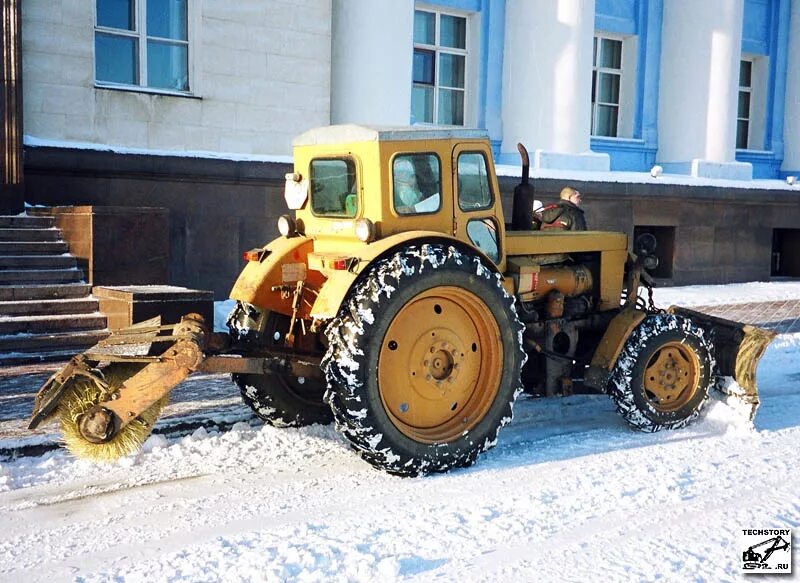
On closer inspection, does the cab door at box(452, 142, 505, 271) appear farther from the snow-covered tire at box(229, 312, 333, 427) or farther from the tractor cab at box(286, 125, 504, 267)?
the snow-covered tire at box(229, 312, 333, 427)

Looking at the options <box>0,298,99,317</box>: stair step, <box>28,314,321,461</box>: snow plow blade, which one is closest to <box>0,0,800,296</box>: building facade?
<box>0,298,99,317</box>: stair step

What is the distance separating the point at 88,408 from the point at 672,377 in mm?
3978

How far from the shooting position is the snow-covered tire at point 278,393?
6.05 meters

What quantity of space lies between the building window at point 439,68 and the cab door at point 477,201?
30.6 feet

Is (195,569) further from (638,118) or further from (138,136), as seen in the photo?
(638,118)

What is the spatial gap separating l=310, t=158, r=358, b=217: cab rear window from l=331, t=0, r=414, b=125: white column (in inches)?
296

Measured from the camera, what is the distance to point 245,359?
209 inches

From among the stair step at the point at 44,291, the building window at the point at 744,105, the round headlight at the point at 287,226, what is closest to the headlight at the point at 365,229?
the round headlight at the point at 287,226

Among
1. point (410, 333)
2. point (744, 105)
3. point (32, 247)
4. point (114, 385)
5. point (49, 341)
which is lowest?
point (49, 341)

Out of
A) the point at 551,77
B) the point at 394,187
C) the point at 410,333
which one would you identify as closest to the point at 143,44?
the point at 551,77

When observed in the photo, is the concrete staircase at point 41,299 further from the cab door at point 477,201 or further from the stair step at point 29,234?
the cab door at point 477,201

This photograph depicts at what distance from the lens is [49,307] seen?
9.29 meters

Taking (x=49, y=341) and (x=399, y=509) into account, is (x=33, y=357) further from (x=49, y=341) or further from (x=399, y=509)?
(x=399, y=509)

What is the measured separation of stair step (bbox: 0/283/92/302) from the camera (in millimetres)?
Result: 9250
